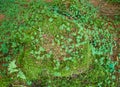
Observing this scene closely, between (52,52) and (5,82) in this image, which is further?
(52,52)

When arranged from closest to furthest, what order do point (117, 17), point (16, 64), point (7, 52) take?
point (16, 64) < point (7, 52) < point (117, 17)

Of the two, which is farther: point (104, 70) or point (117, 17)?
point (117, 17)

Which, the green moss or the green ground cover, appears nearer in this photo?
the green moss

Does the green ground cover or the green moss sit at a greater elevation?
the green ground cover

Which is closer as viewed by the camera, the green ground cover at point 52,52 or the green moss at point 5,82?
the green moss at point 5,82

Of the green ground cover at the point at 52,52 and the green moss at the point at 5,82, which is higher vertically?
the green ground cover at the point at 52,52

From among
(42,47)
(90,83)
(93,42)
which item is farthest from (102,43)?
(42,47)

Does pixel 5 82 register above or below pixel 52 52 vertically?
below

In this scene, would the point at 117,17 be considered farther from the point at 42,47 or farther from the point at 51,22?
the point at 42,47
